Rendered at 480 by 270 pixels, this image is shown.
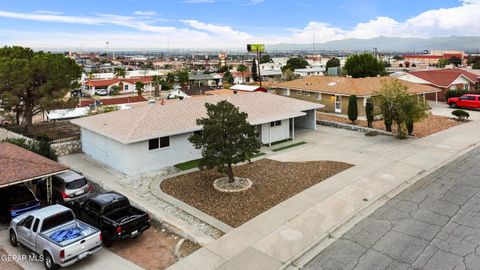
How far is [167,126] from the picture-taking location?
894 inches

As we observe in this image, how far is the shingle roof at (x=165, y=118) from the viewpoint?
21734 mm

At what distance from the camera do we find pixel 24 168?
16844 millimetres

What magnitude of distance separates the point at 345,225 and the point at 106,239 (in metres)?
9.16

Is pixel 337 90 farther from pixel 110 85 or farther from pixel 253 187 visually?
pixel 110 85

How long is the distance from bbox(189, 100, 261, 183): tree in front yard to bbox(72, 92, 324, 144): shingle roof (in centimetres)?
482

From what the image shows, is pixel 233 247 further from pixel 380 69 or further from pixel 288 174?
pixel 380 69

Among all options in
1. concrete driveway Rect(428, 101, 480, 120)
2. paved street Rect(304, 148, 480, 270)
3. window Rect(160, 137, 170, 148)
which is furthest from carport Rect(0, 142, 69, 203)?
concrete driveway Rect(428, 101, 480, 120)

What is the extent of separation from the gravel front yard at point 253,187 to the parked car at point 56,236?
5.07 meters

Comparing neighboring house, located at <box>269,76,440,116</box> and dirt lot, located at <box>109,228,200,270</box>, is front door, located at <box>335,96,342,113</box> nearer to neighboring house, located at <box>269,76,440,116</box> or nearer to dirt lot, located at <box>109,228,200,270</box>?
neighboring house, located at <box>269,76,440,116</box>

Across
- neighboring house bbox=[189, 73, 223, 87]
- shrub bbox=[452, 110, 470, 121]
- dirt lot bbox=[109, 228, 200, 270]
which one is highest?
neighboring house bbox=[189, 73, 223, 87]

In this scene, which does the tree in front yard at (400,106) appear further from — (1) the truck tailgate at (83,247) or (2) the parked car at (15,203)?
(2) the parked car at (15,203)

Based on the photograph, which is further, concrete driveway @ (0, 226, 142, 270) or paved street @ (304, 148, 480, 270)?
concrete driveway @ (0, 226, 142, 270)

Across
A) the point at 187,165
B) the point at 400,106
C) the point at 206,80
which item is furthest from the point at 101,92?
the point at 400,106

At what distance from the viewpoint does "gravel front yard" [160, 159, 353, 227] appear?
1617cm
